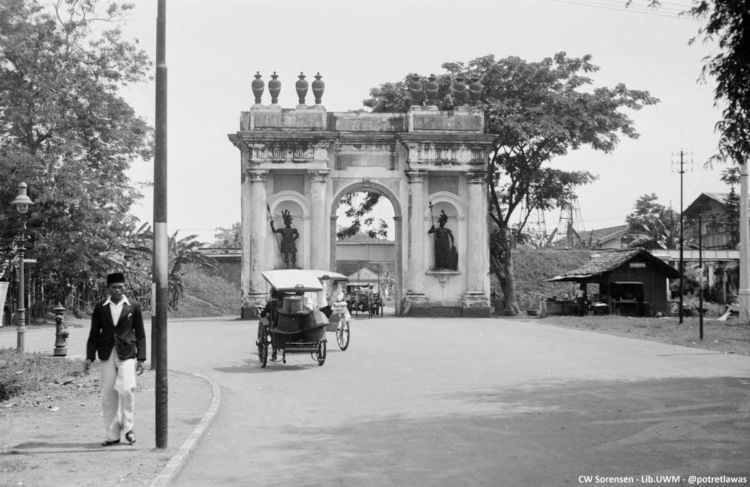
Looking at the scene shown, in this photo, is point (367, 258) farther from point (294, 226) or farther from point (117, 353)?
point (117, 353)

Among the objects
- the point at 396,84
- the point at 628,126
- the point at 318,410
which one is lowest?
the point at 318,410

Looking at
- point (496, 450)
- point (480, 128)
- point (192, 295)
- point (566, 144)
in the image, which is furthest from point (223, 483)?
point (192, 295)

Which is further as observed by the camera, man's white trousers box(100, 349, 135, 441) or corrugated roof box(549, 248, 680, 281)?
corrugated roof box(549, 248, 680, 281)

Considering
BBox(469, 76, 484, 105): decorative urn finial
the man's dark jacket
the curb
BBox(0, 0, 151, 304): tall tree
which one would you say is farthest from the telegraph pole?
BBox(469, 76, 484, 105): decorative urn finial

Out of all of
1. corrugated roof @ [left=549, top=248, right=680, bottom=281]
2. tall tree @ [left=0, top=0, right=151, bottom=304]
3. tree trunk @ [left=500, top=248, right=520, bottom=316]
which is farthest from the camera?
tree trunk @ [left=500, top=248, right=520, bottom=316]

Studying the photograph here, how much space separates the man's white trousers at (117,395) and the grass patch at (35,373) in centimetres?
425

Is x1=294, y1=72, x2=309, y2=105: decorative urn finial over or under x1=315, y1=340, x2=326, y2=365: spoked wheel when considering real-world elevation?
over

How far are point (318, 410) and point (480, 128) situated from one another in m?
27.8

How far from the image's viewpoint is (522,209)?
44.2 metres

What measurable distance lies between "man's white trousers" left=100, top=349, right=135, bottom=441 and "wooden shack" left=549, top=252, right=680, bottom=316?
3579cm

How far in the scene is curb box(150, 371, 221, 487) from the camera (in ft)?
23.4

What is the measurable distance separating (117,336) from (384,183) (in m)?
28.5

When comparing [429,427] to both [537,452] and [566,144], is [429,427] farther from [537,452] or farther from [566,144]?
[566,144]

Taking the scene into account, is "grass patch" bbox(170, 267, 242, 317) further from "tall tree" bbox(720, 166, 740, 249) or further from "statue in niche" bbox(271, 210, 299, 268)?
"tall tree" bbox(720, 166, 740, 249)
